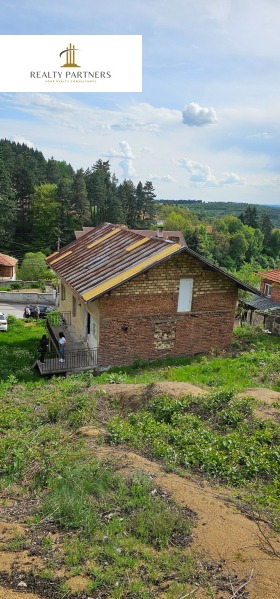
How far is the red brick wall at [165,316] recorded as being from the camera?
16.9 metres

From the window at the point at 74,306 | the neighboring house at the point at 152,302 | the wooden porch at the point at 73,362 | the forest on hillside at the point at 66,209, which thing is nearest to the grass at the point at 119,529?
the neighboring house at the point at 152,302

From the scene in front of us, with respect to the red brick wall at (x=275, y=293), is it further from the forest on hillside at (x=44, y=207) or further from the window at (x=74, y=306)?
the forest on hillside at (x=44, y=207)

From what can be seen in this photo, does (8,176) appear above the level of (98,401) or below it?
above

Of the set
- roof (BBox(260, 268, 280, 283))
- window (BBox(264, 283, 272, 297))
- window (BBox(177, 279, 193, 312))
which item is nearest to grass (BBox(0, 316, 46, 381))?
window (BBox(177, 279, 193, 312))

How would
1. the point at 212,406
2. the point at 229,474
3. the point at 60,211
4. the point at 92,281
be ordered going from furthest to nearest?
the point at 60,211 → the point at 92,281 → the point at 212,406 → the point at 229,474

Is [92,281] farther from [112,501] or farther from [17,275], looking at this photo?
[17,275]

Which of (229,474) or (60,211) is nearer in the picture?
(229,474)

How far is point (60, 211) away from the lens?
72.4 meters

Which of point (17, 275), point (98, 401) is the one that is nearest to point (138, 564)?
point (98, 401)

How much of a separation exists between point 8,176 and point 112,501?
67.8 meters

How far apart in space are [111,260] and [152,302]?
10.8 ft

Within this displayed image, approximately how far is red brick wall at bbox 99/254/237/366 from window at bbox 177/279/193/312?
Answer: 0.62ft

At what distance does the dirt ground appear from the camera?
4531 millimetres

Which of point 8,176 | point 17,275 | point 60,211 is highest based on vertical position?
point 8,176
